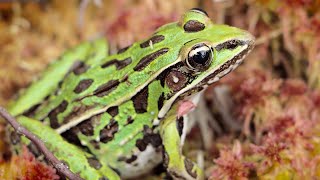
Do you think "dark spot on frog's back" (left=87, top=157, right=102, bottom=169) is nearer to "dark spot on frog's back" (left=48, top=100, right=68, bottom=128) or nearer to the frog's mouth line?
"dark spot on frog's back" (left=48, top=100, right=68, bottom=128)

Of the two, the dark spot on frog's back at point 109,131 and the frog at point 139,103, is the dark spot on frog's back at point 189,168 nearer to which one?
the frog at point 139,103

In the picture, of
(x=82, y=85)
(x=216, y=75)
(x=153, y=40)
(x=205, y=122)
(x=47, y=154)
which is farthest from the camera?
(x=205, y=122)

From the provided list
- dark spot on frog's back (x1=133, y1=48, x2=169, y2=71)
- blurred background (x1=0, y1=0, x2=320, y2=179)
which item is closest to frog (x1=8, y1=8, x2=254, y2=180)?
dark spot on frog's back (x1=133, y1=48, x2=169, y2=71)

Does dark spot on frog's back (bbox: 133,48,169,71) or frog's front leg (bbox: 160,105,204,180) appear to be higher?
dark spot on frog's back (bbox: 133,48,169,71)

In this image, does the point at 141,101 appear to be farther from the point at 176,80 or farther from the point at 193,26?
the point at 193,26

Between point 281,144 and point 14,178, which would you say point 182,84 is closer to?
point 281,144

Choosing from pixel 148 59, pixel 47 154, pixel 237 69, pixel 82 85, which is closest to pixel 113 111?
pixel 82 85

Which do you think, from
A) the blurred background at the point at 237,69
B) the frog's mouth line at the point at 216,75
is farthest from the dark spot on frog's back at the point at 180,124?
the blurred background at the point at 237,69
